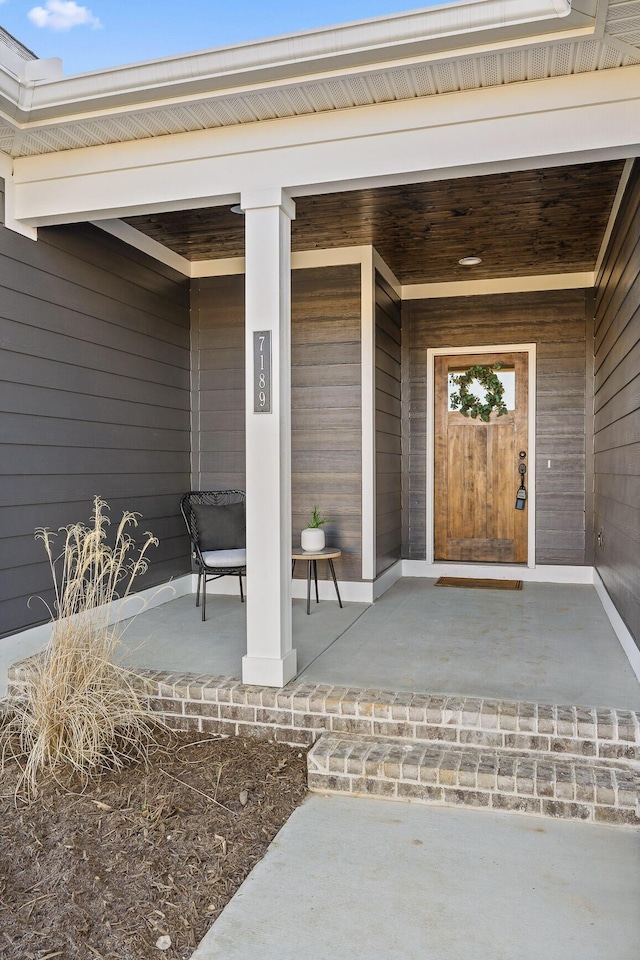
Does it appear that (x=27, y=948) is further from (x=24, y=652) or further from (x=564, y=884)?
(x=24, y=652)

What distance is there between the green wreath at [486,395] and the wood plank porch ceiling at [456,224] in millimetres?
860

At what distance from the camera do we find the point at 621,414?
397 centimetres

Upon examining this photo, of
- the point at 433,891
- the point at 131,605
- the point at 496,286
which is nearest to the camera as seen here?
the point at 433,891

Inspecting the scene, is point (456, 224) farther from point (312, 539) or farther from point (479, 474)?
point (479, 474)

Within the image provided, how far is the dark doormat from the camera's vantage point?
573 centimetres

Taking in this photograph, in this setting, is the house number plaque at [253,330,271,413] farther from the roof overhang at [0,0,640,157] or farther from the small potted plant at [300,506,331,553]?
the small potted plant at [300,506,331,553]

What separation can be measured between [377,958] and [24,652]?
103 inches

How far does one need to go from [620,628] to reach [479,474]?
2.50 metres

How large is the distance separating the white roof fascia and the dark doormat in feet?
13.3

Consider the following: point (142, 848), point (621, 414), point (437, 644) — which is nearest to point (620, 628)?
point (437, 644)

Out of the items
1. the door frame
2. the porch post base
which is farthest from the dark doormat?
the porch post base

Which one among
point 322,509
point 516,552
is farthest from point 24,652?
point 516,552

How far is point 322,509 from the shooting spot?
5328 millimetres

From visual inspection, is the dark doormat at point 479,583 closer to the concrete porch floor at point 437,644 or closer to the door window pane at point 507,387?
the concrete porch floor at point 437,644
